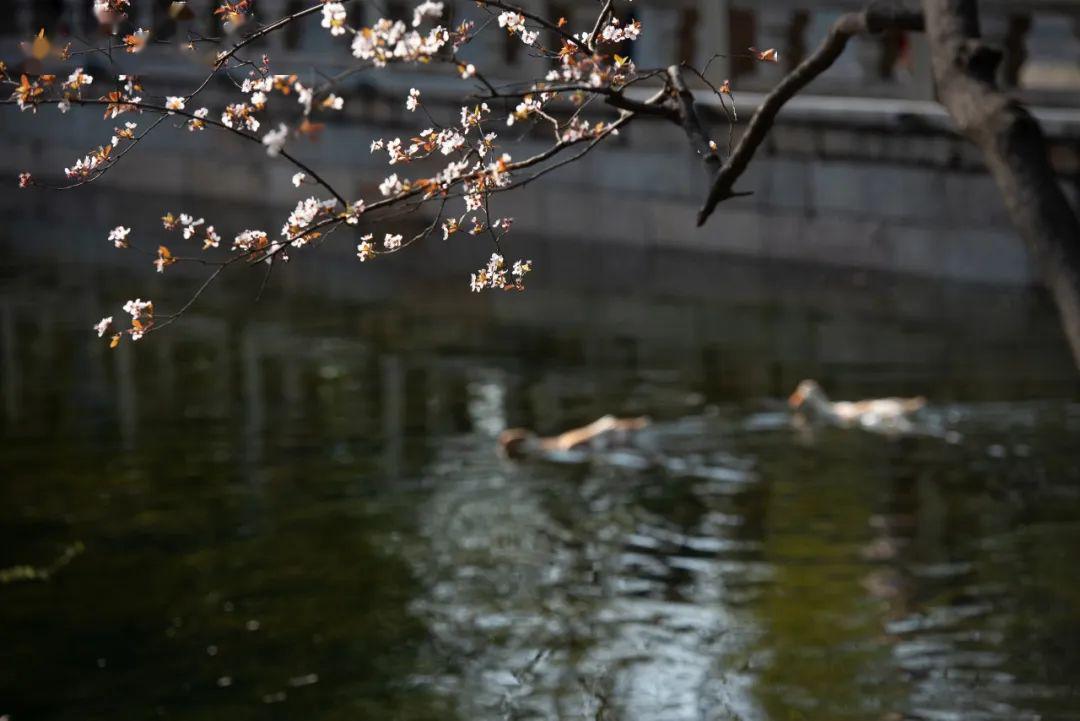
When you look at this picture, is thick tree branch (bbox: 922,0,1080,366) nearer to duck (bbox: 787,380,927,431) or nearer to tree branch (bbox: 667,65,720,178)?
tree branch (bbox: 667,65,720,178)

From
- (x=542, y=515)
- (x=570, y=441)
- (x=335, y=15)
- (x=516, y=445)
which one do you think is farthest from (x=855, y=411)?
(x=335, y=15)

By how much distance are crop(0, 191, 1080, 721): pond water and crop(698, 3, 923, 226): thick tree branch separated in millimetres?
2554

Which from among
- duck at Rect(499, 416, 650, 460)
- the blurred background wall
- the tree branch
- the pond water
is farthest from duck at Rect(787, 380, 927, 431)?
the tree branch

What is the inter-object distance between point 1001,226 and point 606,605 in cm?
781

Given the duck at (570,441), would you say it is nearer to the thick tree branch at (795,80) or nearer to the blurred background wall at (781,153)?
the blurred background wall at (781,153)

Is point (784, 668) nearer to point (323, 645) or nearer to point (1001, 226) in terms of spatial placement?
point (323, 645)

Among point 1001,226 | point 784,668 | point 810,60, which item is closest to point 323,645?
point 784,668

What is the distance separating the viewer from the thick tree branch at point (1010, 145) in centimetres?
336

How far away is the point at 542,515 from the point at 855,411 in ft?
7.64

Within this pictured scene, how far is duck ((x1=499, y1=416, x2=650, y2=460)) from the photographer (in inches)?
387

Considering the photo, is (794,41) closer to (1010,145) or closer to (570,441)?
(570,441)

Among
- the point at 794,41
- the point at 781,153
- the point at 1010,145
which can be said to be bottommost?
the point at 1010,145

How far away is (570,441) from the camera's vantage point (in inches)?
387

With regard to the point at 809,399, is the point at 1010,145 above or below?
above
